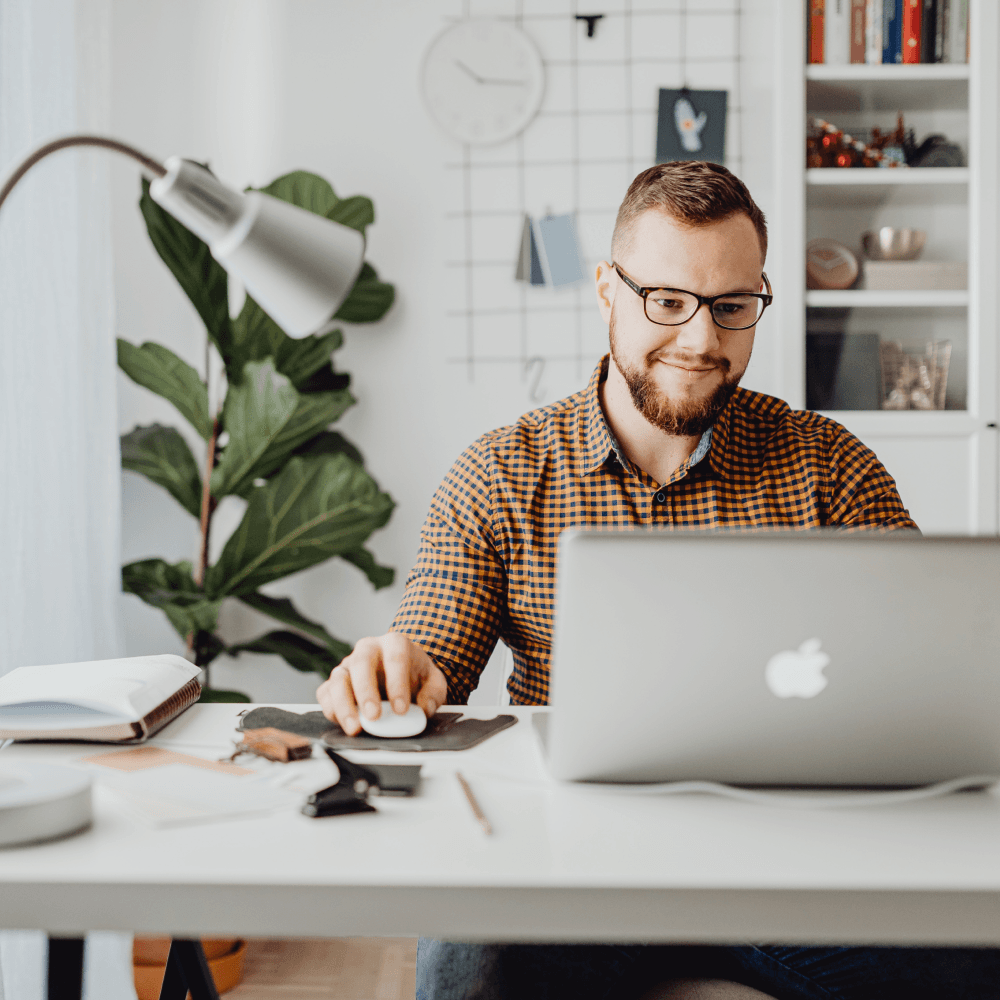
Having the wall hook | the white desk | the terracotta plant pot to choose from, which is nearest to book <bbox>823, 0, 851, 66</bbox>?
the wall hook

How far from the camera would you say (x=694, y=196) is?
4.13 feet

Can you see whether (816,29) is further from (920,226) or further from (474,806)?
(474,806)

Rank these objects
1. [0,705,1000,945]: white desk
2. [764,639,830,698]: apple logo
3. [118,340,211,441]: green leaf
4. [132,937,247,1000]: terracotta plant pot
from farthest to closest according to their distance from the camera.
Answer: [118,340,211,441]: green leaf → [132,937,247,1000]: terracotta plant pot → [764,639,830,698]: apple logo → [0,705,1000,945]: white desk

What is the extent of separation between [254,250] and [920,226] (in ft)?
6.42

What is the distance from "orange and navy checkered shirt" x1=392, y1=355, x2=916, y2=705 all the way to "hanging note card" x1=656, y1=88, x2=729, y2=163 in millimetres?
1168

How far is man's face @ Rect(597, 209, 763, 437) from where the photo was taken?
1.25 m

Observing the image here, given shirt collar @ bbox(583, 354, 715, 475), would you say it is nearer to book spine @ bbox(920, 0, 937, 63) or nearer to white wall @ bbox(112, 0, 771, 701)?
white wall @ bbox(112, 0, 771, 701)

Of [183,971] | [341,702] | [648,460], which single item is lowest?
[183,971]

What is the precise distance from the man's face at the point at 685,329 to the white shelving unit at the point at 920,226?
0.86m

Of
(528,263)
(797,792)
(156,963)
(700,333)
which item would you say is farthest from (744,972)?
(528,263)

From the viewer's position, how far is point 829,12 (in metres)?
2.06

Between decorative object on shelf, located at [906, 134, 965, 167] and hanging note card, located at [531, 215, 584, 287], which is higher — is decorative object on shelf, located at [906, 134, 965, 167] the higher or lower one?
the higher one

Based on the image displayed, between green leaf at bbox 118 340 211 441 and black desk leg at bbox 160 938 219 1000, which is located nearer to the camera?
black desk leg at bbox 160 938 219 1000

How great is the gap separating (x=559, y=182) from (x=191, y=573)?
4.36ft
